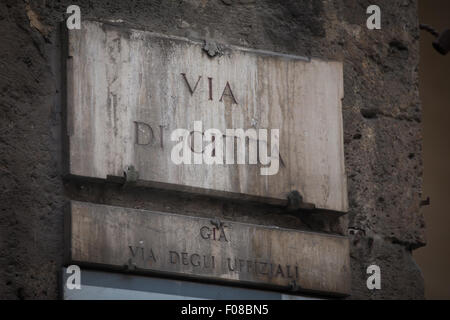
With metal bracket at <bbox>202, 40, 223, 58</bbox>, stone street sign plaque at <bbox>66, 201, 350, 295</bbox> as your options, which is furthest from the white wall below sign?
metal bracket at <bbox>202, 40, 223, 58</bbox>

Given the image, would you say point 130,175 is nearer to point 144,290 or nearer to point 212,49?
point 144,290

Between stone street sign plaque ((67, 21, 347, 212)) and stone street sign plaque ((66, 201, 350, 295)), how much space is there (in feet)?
0.48

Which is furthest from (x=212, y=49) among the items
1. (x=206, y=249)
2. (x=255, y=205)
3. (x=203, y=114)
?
(x=206, y=249)

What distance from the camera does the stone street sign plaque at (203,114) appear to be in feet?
18.3

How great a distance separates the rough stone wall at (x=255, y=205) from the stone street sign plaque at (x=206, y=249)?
0.09m

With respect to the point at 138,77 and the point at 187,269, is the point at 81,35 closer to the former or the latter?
the point at 138,77

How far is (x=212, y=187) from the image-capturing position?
573 cm

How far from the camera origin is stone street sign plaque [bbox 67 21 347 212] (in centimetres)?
557

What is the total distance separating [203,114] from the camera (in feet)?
19.0

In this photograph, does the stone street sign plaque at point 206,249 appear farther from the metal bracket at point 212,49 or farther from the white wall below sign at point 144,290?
the metal bracket at point 212,49

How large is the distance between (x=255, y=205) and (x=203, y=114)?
42 centimetres

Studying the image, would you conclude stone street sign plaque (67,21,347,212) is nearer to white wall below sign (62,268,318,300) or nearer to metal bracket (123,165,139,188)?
metal bracket (123,165,139,188)

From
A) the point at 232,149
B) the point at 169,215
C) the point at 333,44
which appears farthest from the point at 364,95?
the point at 169,215

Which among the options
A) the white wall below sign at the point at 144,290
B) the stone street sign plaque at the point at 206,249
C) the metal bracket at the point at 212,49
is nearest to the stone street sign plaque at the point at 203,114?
the metal bracket at the point at 212,49
